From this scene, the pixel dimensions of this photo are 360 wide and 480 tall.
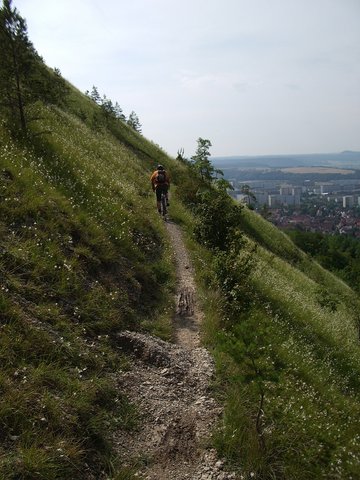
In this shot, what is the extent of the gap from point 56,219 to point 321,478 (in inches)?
272

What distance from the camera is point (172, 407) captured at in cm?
588

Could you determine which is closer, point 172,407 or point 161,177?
point 172,407

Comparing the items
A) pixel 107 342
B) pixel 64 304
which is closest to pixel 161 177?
pixel 64 304

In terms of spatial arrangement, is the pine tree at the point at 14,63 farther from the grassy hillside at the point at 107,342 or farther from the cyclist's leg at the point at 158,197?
the cyclist's leg at the point at 158,197

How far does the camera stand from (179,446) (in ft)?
17.1

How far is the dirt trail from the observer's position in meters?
4.91

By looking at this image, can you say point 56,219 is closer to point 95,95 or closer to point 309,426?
point 309,426

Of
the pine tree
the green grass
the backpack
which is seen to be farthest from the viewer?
the backpack

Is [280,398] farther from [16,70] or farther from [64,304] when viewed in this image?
[16,70]

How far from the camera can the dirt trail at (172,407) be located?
16.1 feet

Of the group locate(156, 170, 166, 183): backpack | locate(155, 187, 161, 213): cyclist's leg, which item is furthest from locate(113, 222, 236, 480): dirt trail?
locate(156, 170, 166, 183): backpack

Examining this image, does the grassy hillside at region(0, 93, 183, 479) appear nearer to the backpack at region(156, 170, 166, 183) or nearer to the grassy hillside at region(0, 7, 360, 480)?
the grassy hillside at region(0, 7, 360, 480)

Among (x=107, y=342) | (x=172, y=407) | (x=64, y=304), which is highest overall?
(x=64, y=304)

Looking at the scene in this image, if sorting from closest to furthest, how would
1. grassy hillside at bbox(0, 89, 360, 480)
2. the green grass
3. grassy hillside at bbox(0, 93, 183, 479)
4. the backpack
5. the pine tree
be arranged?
1. grassy hillside at bbox(0, 93, 183, 479)
2. grassy hillside at bbox(0, 89, 360, 480)
3. the green grass
4. the pine tree
5. the backpack
